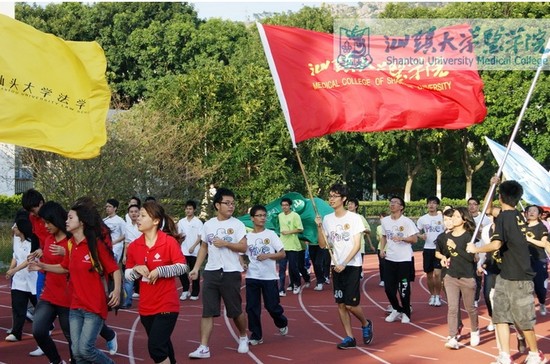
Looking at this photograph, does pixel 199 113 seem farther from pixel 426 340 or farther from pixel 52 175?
pixel 426 340

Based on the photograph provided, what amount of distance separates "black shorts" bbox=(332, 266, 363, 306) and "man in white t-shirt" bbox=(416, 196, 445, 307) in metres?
4.57

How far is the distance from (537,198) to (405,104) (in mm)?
3713

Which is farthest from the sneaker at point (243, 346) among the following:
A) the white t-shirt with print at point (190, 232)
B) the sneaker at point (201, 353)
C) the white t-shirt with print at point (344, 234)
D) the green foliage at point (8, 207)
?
the green foliage at point (8, 207)

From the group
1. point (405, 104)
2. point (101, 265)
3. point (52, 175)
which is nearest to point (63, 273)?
point (101, 265)

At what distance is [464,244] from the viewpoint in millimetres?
11500

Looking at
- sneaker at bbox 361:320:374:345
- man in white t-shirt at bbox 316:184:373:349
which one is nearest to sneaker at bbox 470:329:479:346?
sneaker at bbox 361:320:374:345

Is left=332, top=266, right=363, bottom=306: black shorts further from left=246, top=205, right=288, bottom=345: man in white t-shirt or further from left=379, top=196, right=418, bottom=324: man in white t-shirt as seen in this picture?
left=379, top=196, right=418, bottom=324: man in white t-shirt

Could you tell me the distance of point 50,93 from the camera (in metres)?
9.67

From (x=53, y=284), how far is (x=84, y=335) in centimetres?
110

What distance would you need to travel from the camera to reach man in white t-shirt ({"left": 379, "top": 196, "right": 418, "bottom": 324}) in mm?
13633

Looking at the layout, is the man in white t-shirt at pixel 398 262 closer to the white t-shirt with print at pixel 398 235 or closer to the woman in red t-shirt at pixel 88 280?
the white t-shirt with print at pixel 398 235

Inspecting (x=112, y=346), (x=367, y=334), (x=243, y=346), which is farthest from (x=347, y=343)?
(x=112, y=346)

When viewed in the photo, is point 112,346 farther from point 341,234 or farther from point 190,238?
point 190,238

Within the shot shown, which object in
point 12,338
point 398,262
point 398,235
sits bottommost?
point 12,338
